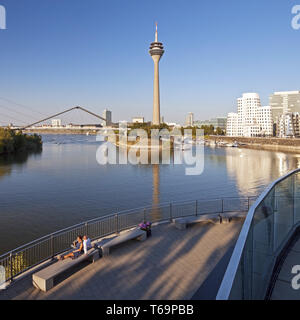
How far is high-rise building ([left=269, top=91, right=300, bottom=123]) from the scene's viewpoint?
159 m

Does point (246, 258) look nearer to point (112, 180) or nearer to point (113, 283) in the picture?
point (113, 283)

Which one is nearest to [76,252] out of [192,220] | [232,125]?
[192,220]

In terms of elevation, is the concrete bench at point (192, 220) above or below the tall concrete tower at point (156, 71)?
below

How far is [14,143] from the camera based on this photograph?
5481 cm

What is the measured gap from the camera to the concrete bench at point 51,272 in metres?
5.99

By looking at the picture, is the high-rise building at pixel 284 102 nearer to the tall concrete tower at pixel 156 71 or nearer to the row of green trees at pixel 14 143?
the tall concrete tower at pixel 156 71

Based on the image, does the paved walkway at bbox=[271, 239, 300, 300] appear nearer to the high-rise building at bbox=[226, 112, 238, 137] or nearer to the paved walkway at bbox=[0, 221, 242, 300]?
the paved walkway at bbox=[0, 221, 242, 300]

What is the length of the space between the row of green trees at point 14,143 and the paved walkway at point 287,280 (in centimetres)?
5005

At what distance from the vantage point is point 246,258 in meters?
3.16

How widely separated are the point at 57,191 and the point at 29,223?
26.6 feet

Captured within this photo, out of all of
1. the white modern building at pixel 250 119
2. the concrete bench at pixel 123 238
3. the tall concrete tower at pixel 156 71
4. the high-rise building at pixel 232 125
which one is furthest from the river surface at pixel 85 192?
the high-rise building at pixel 232 125

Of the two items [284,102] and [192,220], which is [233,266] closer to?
[192,220]
